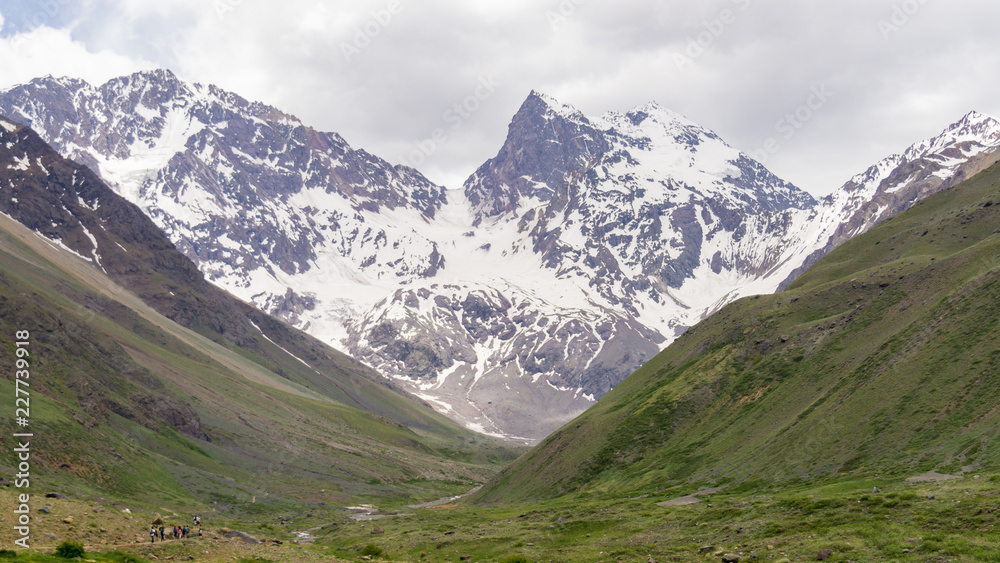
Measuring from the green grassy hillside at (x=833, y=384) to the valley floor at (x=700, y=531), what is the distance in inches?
353

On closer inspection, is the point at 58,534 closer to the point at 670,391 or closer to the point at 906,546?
the point at 906,546

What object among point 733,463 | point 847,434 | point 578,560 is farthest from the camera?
point 733,463

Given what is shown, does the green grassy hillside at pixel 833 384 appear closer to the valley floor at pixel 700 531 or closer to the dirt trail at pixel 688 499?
the dirt trail at pixel 688 499

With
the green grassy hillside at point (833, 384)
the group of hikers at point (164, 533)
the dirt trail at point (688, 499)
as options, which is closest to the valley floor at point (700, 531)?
the dirt trail at point (688, 499)

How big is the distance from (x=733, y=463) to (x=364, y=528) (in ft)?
180

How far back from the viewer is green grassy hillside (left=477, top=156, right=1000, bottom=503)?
84000mm

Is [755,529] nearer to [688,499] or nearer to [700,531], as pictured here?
[700,531]

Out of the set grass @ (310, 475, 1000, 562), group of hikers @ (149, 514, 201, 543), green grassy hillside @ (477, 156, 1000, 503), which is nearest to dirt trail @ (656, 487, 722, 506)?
grass @ (310, 475, 1000, 562)

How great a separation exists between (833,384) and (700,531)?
50.9 metres

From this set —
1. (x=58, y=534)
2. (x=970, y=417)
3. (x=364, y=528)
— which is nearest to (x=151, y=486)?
(x=364, y=528)

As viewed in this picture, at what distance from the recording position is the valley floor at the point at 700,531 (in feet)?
160

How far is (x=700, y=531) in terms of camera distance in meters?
66.1

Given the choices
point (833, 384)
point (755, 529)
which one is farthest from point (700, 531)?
point (833, 384)

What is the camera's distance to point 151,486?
140 meters
